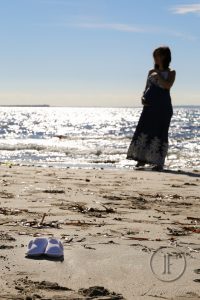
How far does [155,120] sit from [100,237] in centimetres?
582

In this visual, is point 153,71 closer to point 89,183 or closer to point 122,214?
point 89,183

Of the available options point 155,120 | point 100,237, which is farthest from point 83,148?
point 100,237

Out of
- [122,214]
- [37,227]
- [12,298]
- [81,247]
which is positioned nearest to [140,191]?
[122,214]

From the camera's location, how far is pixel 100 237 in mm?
3783

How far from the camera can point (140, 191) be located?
20.9ft

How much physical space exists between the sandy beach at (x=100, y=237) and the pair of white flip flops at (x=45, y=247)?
5 cm

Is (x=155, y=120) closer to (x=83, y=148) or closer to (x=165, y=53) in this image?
(x=165, y=53)

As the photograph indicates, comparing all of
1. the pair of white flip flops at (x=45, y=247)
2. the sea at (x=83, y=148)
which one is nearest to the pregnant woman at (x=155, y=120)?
the sea at (x=83, y=148)

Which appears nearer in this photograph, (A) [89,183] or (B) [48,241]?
(B) [48,241]

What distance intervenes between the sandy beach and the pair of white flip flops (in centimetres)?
5

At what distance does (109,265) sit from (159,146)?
21.3ft

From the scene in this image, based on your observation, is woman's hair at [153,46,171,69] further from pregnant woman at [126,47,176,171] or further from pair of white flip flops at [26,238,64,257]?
pair of white flip flops at [26,238,64,257]

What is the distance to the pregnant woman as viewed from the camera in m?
9.05

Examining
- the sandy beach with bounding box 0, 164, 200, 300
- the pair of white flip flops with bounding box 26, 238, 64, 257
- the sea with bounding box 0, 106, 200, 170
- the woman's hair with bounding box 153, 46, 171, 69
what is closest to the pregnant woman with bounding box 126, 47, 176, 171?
the woman's hair with bounding box 153, 46, 171, 69
